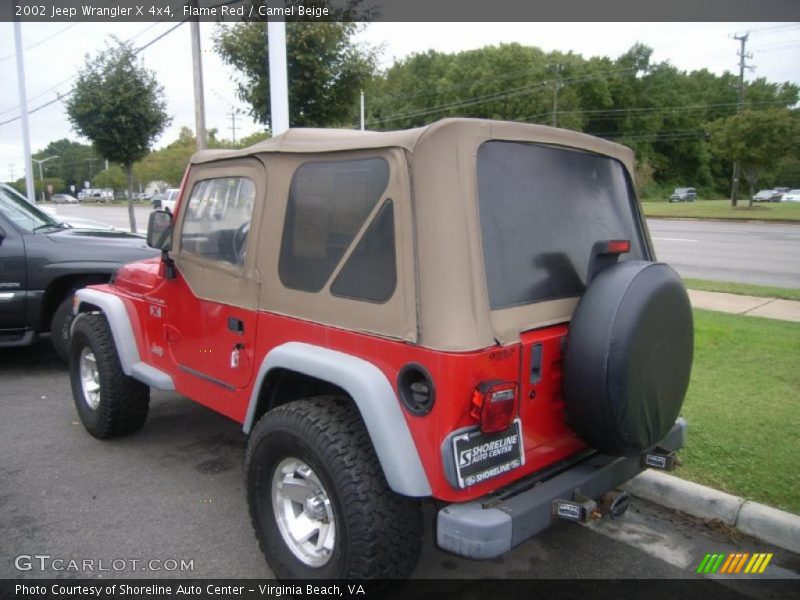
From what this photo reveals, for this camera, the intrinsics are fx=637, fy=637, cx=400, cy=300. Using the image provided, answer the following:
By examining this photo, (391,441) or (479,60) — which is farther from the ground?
(479,60)

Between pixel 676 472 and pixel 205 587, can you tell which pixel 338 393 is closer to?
pixel 205 587

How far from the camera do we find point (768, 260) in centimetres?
1442

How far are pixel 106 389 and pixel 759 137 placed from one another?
122ft

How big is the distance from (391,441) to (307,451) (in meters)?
0.43

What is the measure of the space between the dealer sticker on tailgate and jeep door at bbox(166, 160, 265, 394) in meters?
1.30

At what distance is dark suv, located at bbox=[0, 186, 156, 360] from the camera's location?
6.00m

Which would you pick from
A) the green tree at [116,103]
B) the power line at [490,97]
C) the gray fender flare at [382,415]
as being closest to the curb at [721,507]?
the gray fender flare at [382,415]

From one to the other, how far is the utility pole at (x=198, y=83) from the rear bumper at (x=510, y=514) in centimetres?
1127

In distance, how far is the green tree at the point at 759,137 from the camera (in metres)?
32.7

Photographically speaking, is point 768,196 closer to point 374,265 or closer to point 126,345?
point 126,345

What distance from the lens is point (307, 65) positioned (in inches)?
388

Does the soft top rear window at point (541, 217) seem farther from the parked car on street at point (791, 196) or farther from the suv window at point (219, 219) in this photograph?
the parked car on street at point (791, 196)

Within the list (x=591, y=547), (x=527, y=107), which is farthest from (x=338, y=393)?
(x=527, y=107)

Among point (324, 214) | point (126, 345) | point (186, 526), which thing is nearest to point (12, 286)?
point (126, 345)
